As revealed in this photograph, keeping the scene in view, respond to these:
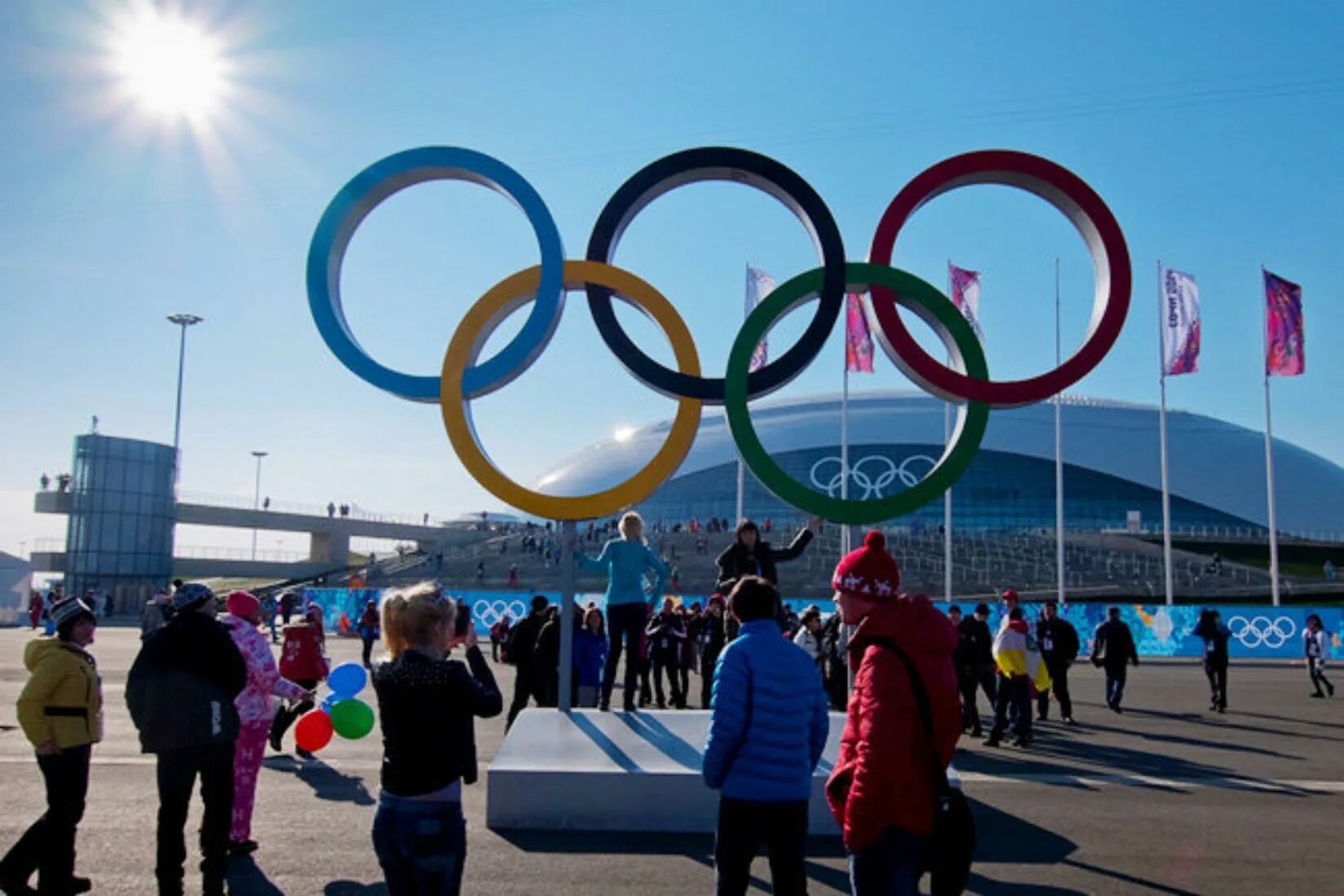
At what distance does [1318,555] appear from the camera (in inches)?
2409

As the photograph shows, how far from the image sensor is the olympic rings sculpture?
8.80 m

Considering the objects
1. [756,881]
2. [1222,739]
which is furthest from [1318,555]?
[756,881]

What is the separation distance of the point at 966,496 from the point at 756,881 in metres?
70.0

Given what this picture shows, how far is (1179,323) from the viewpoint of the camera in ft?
93.8

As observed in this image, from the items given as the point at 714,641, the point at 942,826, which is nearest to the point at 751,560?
the point at 714,641

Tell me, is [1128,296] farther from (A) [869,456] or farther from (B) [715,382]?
(A) [869,456]

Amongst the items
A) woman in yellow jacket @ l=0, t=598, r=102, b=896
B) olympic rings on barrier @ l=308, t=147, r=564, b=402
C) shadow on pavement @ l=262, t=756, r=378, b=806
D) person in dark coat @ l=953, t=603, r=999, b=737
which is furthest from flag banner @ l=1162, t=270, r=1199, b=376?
woman in yellow jacket @ l=0, t=598, r=102, b=896

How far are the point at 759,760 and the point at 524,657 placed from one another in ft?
26.0

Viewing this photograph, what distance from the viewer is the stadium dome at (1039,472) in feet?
234

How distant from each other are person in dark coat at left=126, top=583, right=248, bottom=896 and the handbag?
3421 mm

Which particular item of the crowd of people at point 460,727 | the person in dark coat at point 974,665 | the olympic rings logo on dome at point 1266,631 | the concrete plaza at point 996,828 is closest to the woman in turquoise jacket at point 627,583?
the crowd of people at point 460,727

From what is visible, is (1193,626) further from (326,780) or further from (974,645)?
(326,780)

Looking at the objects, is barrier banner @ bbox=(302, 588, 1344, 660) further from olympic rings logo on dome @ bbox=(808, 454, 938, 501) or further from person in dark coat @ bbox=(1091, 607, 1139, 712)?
olympic rings logo on dome @ bbox=(808, 454, 938, 501)

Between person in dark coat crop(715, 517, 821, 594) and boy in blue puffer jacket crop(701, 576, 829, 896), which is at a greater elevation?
person in dark coat crop(715, 517, 821, 594)
